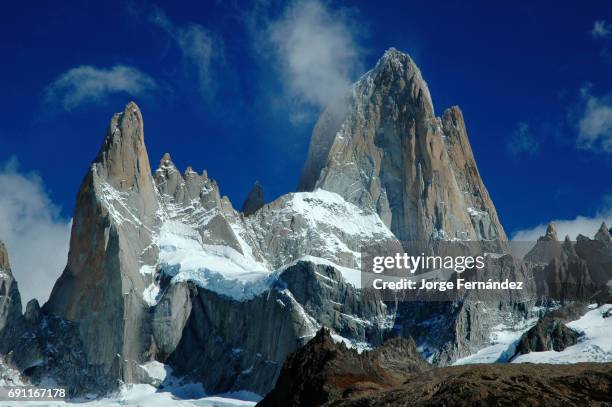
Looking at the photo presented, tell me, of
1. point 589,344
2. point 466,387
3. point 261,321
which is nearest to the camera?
point 466,387

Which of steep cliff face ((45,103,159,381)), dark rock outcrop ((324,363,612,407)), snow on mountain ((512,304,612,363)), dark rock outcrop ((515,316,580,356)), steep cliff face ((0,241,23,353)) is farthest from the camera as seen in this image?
steep cliff face ((0,241,23,353))

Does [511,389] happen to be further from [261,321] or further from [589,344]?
[261,321]

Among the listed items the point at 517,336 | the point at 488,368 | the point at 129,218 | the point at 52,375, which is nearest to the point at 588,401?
the point at 488,368

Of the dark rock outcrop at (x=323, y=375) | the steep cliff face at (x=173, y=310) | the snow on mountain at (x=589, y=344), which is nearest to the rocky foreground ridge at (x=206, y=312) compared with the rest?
the steep cliff face at (x=173, y=310)

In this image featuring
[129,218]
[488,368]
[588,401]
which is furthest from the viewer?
[129,218]

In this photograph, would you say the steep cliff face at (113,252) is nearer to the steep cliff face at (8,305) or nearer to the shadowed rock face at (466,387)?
the steep cliff face at (8,305)

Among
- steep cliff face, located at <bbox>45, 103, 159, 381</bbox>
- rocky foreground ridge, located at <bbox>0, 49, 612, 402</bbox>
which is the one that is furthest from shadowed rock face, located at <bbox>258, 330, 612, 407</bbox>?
steep cliff face, located at <bbox>45, 103, 159, 381</bbox>

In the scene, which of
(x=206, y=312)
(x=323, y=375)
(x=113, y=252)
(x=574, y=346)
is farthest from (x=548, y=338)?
(x=323, y=375)

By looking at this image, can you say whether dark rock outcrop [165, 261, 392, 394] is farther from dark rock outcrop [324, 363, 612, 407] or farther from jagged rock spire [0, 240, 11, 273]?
dark rock outcrop [324, 363, 612, 407]

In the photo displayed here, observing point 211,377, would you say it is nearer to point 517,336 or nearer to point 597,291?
point 517,336
